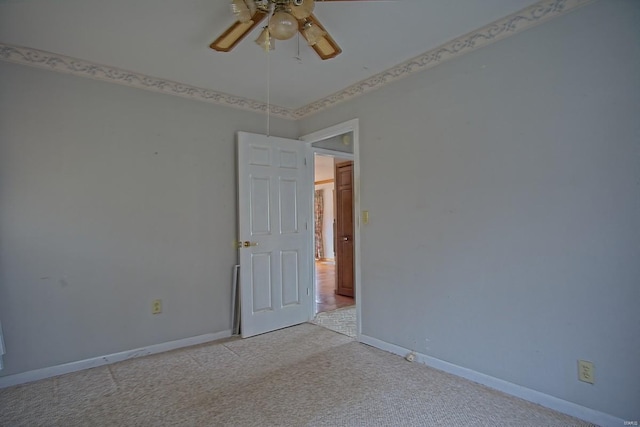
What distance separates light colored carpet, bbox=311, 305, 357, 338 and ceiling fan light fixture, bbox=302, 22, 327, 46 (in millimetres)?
2613

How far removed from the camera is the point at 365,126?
3.06 m

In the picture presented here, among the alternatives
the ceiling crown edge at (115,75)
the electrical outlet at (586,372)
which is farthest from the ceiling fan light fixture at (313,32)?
the electrical outlet at (586,372)

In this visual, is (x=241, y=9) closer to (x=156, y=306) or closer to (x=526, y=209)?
(x=526, y=209)

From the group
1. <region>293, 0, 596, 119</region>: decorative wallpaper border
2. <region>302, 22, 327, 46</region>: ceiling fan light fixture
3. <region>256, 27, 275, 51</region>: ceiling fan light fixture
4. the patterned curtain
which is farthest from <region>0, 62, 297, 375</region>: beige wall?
the patterned curtain

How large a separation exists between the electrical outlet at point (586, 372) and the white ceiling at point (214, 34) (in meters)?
2.11

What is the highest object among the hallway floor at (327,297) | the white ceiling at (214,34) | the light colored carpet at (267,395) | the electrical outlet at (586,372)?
the white ceiling at (214,34)

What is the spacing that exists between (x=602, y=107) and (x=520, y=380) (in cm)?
167

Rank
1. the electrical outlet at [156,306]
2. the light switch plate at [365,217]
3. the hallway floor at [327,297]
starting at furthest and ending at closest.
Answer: the hallway floor at [327,297], the light switch plate at [365,217], the electrical outlet at [156,306]

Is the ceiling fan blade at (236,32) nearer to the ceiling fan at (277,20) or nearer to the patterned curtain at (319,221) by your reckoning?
the ceiling fan at (277,20)

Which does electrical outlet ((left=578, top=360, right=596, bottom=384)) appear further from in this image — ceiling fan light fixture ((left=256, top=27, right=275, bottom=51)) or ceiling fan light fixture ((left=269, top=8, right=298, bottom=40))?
ceiling fan light fixture ((left=256, top=27, right=275, bottom=51))

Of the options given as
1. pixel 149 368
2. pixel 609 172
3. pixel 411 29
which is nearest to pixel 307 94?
pixel 411 29

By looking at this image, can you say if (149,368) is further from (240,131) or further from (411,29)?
(411,29)

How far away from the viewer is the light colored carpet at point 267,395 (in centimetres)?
187

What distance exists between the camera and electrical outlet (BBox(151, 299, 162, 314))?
2912mm
